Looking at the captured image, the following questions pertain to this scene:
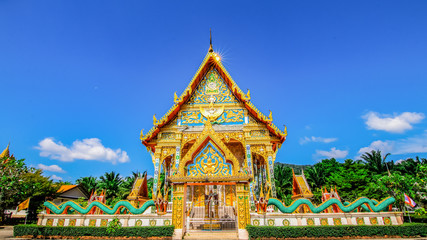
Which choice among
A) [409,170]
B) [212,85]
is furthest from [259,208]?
[409,170]

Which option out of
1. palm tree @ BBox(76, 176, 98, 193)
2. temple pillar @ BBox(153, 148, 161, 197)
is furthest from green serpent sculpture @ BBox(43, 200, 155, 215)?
palm tree @ BBox(76, 176, 98, 193)

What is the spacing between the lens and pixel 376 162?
2825 centimetres

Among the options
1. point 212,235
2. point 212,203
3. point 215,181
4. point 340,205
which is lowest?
point 212,235

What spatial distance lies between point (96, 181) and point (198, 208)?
28316 millimetres

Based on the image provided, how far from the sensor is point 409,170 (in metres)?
27.3

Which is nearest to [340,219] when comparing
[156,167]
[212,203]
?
→ [212,203]

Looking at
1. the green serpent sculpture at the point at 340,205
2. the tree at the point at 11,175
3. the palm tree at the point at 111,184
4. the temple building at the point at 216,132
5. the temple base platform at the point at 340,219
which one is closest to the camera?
the temple base platform at the point at 340,219

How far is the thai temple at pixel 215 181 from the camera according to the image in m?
7.10

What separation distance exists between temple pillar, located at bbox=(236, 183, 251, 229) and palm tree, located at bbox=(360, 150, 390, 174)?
28093 millimetres

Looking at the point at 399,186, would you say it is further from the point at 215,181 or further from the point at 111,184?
the point at 111,184

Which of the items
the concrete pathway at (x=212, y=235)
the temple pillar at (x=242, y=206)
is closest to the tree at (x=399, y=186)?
the temple pillar at (x=242, y=206)

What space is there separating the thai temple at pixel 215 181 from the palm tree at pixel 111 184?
61.5 feet

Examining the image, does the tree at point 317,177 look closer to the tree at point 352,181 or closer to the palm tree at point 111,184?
the tree at point 352,181

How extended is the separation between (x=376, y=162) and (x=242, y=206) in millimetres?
29100
